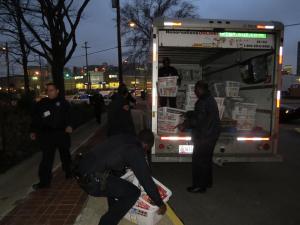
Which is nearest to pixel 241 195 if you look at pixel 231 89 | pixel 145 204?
pixel 145 204

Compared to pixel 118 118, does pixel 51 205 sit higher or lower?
lower

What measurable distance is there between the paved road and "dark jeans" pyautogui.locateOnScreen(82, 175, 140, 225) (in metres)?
1.43

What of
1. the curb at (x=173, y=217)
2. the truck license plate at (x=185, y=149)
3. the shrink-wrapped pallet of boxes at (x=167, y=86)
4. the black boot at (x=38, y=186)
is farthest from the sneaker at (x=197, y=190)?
the black boot at (x=38, y=186)

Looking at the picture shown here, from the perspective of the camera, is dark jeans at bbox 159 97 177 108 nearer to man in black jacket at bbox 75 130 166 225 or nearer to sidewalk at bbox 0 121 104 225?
sidewalk at bbox 0 121 104 225

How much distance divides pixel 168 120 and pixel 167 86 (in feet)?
2.82

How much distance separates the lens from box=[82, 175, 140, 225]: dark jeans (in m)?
3.53

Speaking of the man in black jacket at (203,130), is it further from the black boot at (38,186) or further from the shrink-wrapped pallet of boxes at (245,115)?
the black boot at (38,186)

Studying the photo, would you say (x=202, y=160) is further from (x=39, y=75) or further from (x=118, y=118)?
(x=39, y=75)

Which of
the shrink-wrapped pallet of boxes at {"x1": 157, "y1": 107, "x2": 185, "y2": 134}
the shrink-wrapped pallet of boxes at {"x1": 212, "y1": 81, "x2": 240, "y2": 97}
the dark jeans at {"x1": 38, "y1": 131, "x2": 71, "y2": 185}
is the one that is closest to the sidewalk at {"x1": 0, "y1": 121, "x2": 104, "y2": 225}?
the dark jeans at {"x1": 38, "y1": 131, "x2": 71, "y2": 185}

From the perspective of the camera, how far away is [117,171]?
3.64m

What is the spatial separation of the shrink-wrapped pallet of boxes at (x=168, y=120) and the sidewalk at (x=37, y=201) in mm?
1894

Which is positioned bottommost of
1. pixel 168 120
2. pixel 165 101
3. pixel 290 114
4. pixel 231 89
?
pixel 290 114

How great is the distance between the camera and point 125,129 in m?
6.68

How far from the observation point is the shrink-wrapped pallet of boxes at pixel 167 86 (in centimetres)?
711
